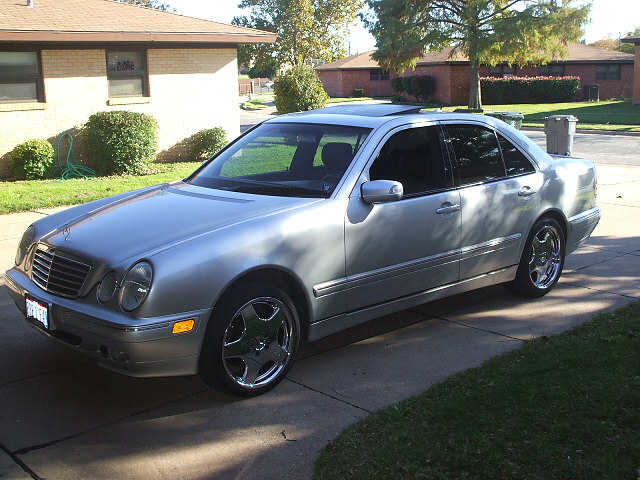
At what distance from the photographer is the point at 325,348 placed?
5613 millimetres

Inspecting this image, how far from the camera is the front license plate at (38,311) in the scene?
14.9 feet

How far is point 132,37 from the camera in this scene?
638 inches

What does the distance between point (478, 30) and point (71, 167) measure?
29855 mm

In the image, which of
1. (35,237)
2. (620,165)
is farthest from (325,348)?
(620,165)

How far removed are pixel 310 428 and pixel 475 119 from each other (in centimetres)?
327

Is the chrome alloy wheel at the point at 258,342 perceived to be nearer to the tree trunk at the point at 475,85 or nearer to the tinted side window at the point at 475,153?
the tinted side window at the point at 475,153

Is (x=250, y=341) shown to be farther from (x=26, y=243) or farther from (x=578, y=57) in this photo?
(x=578, y=57)

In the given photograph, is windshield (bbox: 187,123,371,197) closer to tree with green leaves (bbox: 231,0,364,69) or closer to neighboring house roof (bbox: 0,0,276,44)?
neighboring house roof (bbox: 0,0,276,44)

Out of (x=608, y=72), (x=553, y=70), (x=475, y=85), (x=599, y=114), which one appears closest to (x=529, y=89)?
(x=553, y=70)

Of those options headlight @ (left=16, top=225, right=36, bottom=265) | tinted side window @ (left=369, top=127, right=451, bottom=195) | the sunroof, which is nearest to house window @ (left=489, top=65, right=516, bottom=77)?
the sunroof

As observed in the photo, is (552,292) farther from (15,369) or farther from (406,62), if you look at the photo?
(406,62)

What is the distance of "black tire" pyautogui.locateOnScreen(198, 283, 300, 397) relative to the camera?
176 inches

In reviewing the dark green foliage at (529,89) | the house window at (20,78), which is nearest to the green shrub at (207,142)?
the house window at (20,78)

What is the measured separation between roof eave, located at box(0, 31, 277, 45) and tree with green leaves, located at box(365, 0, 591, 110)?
23090mm
